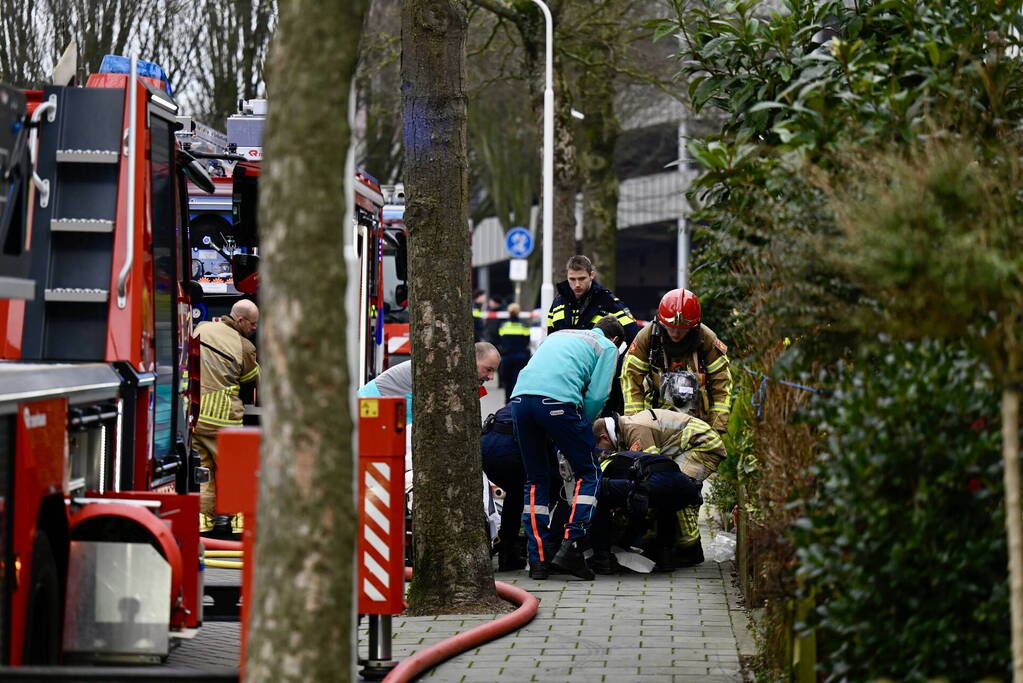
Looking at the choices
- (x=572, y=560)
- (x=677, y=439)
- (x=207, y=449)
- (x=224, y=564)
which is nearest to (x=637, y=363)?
(x=677, y=439)

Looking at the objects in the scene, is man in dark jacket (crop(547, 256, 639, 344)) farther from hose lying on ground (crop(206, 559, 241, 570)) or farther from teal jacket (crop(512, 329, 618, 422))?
hose lying on ground (crop(206, 559, 241, 570))

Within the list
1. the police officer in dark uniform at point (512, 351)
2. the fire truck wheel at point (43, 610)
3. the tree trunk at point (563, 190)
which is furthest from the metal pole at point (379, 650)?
the police officer in dark uniform at point (512, 351)

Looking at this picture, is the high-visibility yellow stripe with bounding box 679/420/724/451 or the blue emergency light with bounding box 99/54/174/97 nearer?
the blue emergency light with bounding box 99/54/174/97

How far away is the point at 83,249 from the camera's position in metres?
7.11

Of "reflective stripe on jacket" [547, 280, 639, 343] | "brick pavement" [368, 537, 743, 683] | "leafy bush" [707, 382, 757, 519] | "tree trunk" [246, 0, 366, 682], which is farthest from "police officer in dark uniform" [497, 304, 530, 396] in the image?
"tree trunk" [246, 0, 366, 682]

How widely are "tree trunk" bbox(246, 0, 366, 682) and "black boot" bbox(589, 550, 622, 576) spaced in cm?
616

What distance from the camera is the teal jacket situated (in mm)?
9719

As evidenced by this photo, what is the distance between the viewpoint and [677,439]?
10602 millimetres

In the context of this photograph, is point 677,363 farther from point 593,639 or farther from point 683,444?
point 593,639

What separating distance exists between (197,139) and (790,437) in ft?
23.3

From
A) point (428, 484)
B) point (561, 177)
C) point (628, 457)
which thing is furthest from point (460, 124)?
point (561, 177)

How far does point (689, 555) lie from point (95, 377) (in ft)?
17.1

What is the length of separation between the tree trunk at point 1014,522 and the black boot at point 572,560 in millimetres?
5581

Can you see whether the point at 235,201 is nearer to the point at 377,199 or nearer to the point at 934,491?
the point at 377,199
